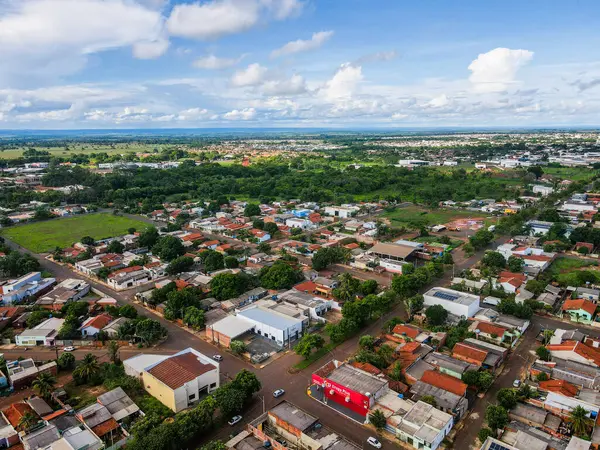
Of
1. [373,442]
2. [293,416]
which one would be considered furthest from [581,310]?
[293,416]

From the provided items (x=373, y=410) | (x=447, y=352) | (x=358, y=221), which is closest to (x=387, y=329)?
(x=447, y=352)

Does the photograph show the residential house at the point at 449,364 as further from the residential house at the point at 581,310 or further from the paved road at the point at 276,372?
the residential house at the point at 581,310

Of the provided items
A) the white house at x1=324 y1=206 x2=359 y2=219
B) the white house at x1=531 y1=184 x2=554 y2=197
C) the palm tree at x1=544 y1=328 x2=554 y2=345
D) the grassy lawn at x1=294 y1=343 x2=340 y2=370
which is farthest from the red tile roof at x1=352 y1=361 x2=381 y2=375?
the white house at x1=531 y1=184 x2=554 y2=197

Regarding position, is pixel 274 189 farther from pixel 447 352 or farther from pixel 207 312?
pixel 447 352

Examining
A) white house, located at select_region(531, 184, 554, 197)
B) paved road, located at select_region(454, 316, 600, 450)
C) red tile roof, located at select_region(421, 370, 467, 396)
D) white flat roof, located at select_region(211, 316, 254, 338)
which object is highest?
white house, located at select_region(531, 184, 554, 197)

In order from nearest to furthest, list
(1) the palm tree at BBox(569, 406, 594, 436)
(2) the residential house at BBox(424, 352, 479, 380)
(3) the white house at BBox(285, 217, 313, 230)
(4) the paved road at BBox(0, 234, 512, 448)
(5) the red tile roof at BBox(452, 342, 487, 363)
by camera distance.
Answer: (1) the palm tree at BBox(569, 406, 594, 436)
(4) the paved road at BBox(0, 234, 512, 448)
(2) the residential house at BBox(424, 352, 479, 380)
(5) the red tile roof at BBox(452, 342, 487, 363)
(3) the white house at BBox(285, 217, 313, 230)

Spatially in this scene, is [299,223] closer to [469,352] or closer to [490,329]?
[490,329]

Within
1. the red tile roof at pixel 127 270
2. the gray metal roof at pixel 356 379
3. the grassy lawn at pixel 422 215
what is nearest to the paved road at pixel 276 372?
the gray metal roof at pixel 356 379

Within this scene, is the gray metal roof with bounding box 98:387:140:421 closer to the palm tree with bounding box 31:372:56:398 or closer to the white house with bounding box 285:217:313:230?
the palm tree with bounding box 31:372:56:398
